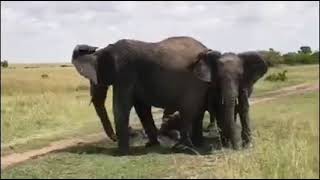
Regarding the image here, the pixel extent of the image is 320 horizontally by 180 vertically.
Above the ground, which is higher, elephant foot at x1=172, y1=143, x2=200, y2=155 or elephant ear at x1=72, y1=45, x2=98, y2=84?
elephant ear at x1=72, y1=45, x2=98, y2=84

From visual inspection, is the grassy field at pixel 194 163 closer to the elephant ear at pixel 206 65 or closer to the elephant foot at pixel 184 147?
the elephant foot at pixel 184 147

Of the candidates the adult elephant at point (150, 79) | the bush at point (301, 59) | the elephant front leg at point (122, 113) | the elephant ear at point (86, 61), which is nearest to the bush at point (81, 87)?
the bush at point (301, 59)

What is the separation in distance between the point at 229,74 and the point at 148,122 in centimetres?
234

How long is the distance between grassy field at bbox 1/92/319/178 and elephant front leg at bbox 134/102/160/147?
0.83 metres

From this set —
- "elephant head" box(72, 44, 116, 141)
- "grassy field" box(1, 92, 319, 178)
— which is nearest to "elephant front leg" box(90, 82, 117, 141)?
"elephant head" box(72, 44, 116, 141)

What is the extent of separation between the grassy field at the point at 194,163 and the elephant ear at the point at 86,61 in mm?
1633

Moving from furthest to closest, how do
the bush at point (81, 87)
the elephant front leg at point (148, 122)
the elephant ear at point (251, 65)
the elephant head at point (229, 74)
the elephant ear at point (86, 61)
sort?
the bush at point (81, 87) < the elephant front leg at point (148, 122) < the elephant ear at point (86, 61) < the elephant ear at point (251, 65) < the elephant head at point (229, 74)

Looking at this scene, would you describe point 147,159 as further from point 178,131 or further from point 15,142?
point 15,142

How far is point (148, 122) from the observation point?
52.7 feet

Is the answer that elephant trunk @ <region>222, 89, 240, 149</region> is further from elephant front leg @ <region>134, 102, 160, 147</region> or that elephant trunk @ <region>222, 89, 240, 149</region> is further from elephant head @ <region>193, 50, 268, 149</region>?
elephant front leg @ <region>134, 102, 160, 147</region>

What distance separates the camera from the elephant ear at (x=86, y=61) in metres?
15.6

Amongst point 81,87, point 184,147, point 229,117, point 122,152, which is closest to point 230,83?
point 229,117

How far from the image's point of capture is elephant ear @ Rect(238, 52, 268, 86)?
50.1 ft

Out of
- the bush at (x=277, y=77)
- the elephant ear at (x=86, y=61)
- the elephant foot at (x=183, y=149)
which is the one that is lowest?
the bush at (x=277, y=77)
